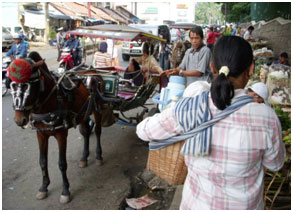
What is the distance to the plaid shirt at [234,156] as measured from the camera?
1.19m

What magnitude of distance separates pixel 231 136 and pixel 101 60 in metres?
5.72

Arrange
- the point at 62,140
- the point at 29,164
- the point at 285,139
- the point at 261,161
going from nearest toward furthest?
the point at 261,161 → the point at 285,139 → the point at 62,140 → the point at 29,164

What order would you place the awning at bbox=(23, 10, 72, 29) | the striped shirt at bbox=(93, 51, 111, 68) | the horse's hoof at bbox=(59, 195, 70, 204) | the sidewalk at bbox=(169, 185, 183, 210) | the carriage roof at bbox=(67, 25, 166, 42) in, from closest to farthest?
1. the sidewalk at bbox=(169, 185, 183, 210)
2. the horse's hoof at bbox=(59, 195, 70, 204)
3. the carriage roof at bbox=(67, 25, 166, 42)
4. the striped shirt at bbox=(93, 51, 111, 68)
5. the awning at bbox=(23, 10, 72, 29)

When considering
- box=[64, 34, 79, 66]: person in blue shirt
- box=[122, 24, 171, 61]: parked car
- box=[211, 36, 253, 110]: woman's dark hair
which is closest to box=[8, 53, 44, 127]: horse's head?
box=[211, 36, 253, 110]: woman's dark hair

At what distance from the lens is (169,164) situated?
5.34 ft

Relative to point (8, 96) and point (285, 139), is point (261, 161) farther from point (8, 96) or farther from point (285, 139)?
point (8, 96)

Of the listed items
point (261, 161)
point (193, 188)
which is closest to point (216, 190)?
point (193, 188)

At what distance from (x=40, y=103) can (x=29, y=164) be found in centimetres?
168

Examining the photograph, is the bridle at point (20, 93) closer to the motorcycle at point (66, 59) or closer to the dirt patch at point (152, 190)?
the dirt patch at point (152, 190)

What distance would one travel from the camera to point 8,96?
8266 millimetres

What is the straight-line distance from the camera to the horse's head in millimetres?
2711

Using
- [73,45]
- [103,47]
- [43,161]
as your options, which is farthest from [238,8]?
[43,161]

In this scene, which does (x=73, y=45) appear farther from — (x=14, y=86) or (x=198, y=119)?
(x=198, y=119)

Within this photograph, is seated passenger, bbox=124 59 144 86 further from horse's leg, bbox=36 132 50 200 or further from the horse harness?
horse's leg, bbox=36 132 50 200
